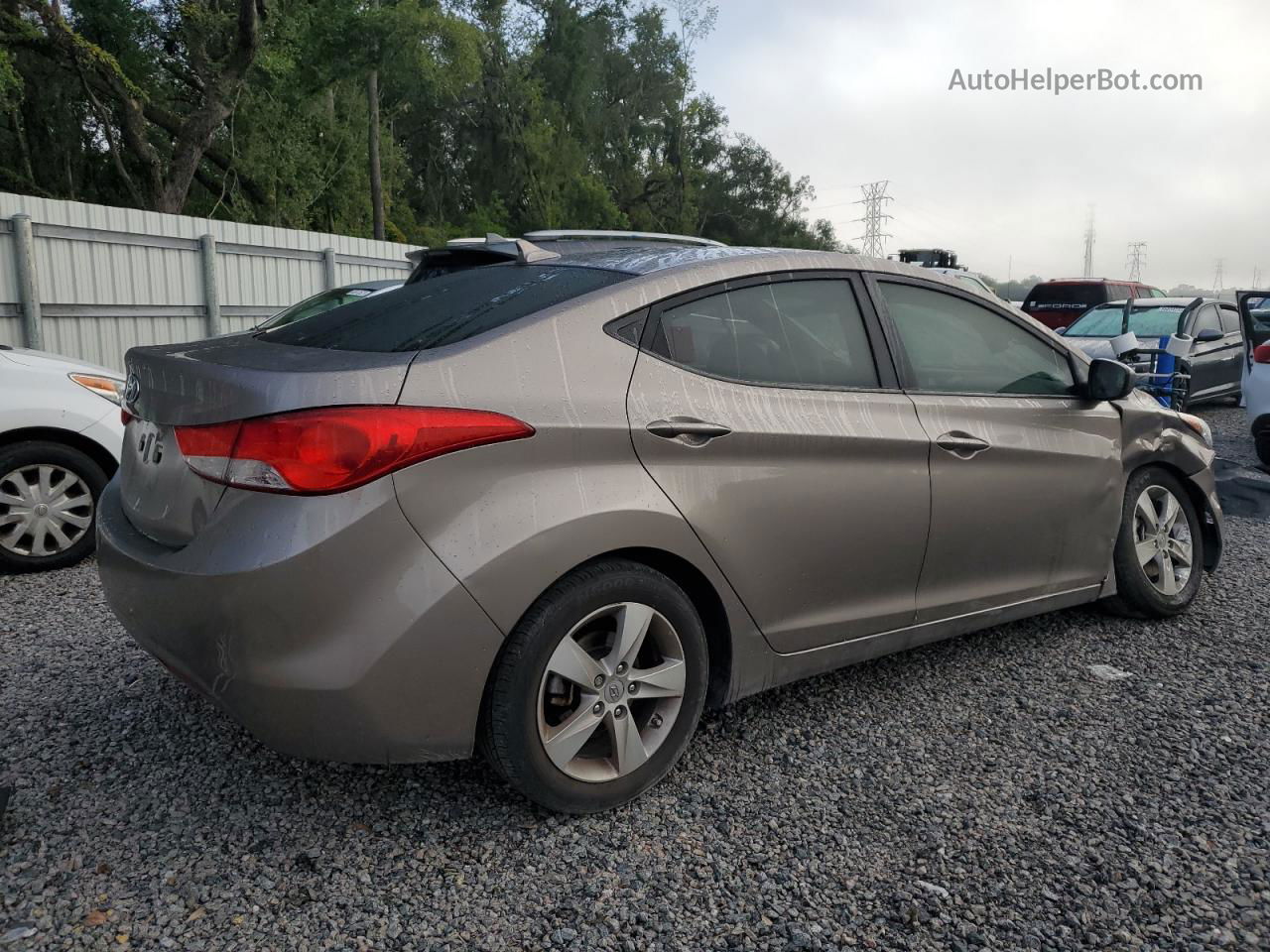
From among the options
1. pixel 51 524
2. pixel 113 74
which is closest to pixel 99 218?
pixel 51 524

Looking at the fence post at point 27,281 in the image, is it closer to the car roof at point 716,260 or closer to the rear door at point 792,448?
the car roof at point 716,260

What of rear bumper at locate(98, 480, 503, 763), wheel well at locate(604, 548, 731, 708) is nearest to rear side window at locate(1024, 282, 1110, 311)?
wheel well at locate(604, 548, 731, 708)

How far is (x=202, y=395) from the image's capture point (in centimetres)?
254

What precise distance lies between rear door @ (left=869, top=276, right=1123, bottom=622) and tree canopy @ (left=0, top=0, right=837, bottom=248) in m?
18.3

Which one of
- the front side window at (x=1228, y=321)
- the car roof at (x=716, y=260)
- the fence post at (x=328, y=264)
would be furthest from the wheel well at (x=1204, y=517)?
the fence post at (x=328, y=264)

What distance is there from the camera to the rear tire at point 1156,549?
4.24 metres

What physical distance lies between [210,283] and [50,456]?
29.5 feet

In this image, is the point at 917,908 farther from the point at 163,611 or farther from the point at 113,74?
the point at 113,74

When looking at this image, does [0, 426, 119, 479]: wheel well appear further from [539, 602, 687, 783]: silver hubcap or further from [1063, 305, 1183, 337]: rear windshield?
[1063, 305, 1183, 337]: rear windshield

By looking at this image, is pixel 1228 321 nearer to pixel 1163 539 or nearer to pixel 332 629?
pixel 1163 539

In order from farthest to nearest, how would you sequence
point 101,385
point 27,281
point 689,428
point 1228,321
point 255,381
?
point 1228,321
point 27,281
point 101,385
point 689,428
point 255,381

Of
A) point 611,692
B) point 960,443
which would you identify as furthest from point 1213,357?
point 611,692

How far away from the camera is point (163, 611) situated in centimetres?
256

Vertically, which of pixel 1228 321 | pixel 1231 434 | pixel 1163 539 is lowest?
pixel 1231 434
